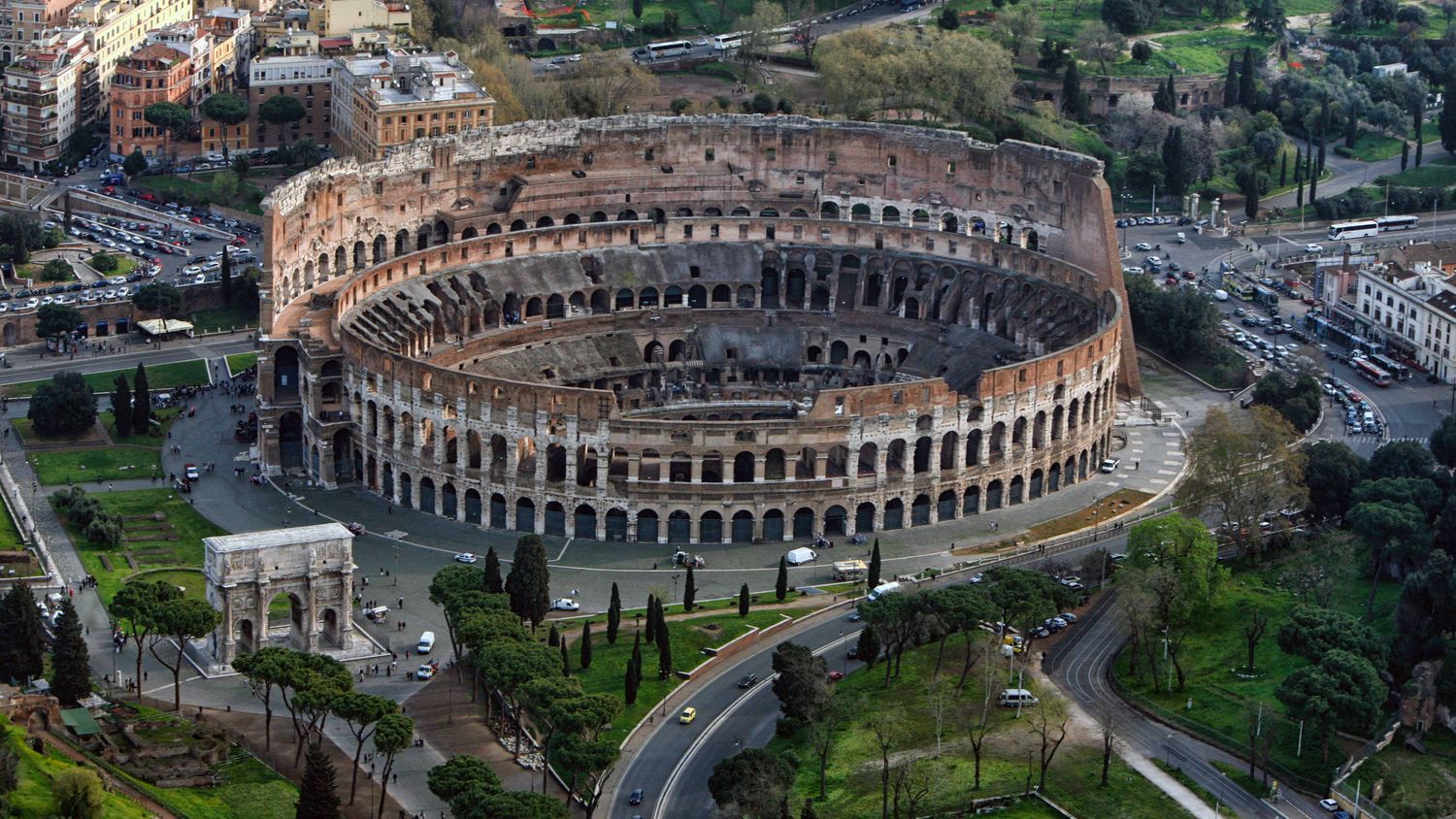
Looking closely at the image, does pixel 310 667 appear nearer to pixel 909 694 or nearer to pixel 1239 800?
pixel 909 694

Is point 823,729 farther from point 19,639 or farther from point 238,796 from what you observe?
point 19,639

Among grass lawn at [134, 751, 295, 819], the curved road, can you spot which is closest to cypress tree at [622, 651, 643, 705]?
the curved road

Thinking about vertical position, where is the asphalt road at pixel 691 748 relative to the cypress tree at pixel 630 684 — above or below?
below

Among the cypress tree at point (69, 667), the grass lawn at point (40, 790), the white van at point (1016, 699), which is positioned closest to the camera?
the grass lawn at point (40, 790)

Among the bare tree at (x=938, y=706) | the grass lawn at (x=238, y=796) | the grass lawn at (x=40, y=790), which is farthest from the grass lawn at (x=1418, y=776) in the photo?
the grass lawn at (x=40, y=790)

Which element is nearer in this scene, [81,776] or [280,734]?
[81,776]

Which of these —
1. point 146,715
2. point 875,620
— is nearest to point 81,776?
point 146,715

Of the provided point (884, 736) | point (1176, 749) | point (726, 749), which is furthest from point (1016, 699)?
point (726, 749)

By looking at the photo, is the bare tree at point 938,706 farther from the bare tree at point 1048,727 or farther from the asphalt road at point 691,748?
the asphalt road at point 691,748
